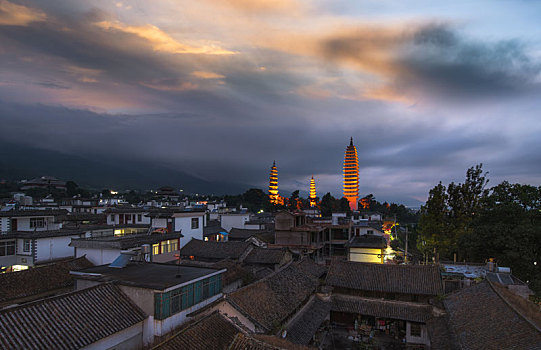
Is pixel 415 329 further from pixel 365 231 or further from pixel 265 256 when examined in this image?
pixel 365 231

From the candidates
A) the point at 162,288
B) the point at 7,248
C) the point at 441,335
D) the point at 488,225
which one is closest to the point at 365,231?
the point at 488,225

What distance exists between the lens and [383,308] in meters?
27.2

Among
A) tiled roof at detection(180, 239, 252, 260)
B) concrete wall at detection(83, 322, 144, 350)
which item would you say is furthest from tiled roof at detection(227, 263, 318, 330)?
tiled roof at detection(180, 239, 252, 260)

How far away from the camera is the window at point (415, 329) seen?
86.2ft

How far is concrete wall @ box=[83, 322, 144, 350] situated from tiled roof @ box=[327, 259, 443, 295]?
17700 mm

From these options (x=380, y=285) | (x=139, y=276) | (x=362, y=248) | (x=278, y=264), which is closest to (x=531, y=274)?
(x=380, y=285)

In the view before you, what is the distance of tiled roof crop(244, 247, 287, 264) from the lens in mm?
39000

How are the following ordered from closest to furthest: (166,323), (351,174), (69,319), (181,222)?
(69,319)
(166,323)
(181,222)
(351,174)

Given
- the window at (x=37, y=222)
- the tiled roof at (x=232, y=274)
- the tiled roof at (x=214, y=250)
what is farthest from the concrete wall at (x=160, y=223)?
the tiled roof at (x=232, y=274)

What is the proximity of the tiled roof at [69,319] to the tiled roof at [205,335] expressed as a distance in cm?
379

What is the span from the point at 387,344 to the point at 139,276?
21.0 m

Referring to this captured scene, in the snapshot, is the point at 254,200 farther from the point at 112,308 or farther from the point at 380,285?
the point at 112,308

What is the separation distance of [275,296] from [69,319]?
12494 mm

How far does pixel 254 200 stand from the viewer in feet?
511
